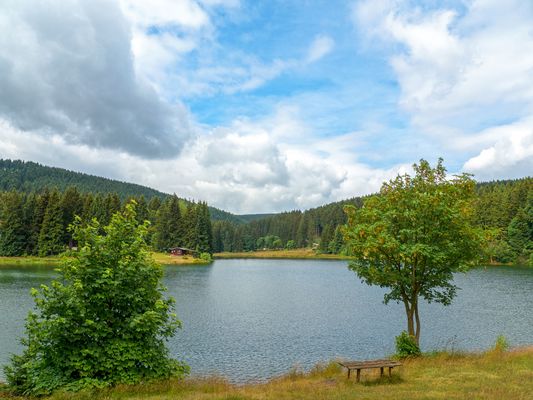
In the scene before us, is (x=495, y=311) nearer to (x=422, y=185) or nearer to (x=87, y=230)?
(x=422, y=185)

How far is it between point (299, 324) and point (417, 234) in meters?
19.2

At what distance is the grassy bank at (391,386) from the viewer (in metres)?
13.9

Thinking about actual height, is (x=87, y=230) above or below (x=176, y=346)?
above

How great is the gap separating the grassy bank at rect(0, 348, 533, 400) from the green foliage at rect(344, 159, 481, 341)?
5.02 metres

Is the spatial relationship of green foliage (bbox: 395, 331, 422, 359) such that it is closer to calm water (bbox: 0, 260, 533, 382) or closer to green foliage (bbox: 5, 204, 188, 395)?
calm water (bbox: 0, 260, 533, 382)

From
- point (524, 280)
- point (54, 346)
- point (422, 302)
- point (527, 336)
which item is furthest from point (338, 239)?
point (54, 346)

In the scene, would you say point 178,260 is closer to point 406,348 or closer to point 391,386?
point 406,348

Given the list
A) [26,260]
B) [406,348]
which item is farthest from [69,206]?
[406,348]

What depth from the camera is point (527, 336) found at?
3291cm

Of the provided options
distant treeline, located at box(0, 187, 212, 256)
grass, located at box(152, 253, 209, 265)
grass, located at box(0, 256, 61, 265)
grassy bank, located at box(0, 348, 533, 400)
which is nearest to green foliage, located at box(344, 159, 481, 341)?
grassy bank, located at box(0, 348, 533, 400)

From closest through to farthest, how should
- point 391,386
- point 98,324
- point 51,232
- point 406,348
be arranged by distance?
1. point 98,324
2. point 391,386
3. point 406,348
4. point 51,232

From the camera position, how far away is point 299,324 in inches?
1500

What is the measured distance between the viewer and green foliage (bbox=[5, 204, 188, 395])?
14414 millimetres

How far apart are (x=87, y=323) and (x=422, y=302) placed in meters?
43.0
